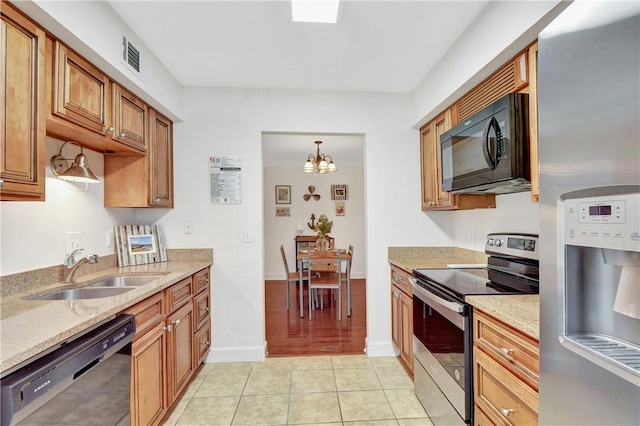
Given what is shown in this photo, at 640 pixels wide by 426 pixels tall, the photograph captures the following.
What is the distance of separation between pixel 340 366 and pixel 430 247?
1.32 metres

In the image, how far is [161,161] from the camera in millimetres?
2520

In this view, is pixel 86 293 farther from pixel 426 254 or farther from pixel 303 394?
pixel 426 254

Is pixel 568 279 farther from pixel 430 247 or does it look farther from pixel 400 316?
pixel 430 247

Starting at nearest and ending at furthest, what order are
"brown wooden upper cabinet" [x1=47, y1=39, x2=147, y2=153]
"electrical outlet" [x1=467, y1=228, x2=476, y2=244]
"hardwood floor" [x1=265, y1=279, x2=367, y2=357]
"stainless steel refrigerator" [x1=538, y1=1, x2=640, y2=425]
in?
"stainless steel refrigerator" [x1=538, y1=1, x2=640, y2=425], "brown wooden upper cabinet" [x1=47, y1=39, x2=147, y2=153], "electrical outlet" [x1=467, y1=228, x2=476, y2=244], "hardwood floor" [x1=265, y1=279, x2=367, y2=357]

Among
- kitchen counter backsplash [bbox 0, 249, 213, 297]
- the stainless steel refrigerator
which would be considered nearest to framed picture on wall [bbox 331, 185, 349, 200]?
kitchen counter backsplash [bbox 0, 249, 213, 297]

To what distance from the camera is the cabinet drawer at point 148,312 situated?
60.7 inches

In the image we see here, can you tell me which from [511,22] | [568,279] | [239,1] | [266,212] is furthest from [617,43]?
[266,212]

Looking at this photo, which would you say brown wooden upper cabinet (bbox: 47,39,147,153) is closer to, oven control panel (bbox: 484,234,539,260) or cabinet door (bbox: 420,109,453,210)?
cabinet door (bbox: 420,109,453,210)

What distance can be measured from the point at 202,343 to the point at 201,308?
0.94 feet

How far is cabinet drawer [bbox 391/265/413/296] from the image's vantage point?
2.38 metres

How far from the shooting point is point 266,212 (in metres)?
6.31

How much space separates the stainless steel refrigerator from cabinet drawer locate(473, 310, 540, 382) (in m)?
0.19

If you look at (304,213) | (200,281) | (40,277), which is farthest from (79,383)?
(304,213)

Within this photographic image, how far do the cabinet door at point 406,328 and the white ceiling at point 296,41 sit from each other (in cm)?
179
